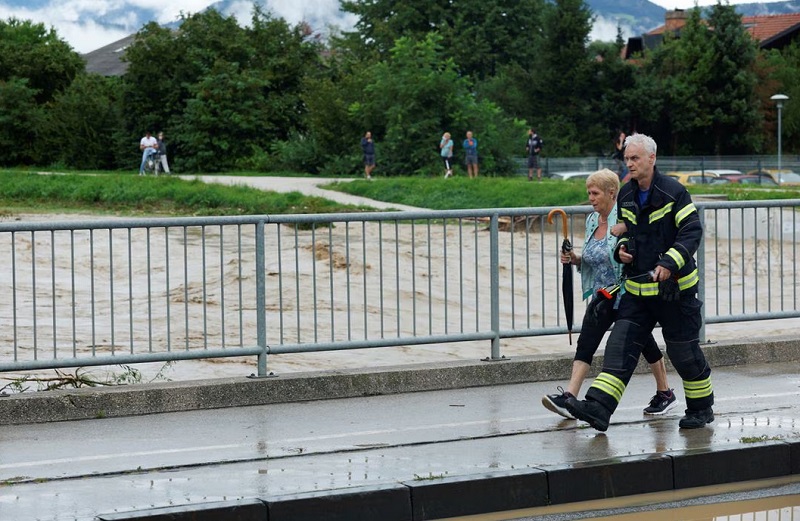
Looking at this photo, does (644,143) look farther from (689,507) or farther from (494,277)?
(494,277)

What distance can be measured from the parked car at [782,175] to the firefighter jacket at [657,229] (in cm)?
4020

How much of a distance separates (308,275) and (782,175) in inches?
1579

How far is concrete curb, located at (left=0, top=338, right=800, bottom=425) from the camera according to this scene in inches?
341

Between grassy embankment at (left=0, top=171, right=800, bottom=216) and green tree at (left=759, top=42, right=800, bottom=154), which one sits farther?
green tree at (left=759, top=42, right=800, bottom=154)

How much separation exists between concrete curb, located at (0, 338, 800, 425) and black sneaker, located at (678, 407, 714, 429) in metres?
2.06

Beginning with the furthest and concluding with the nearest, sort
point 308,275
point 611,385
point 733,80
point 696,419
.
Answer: point 733,80 → point 308,275 → point 696,419 → point 611,385

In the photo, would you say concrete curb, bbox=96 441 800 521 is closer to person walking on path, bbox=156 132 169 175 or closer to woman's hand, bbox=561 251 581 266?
woman's hand, bbox=561 251 581 266

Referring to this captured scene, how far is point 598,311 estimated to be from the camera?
8.30m

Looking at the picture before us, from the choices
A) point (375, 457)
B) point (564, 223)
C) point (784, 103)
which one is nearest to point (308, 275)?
point (564, 223)

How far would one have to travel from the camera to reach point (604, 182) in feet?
27.2

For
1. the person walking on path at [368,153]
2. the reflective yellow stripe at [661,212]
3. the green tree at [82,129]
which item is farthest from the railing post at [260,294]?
the green tree at [82,129]

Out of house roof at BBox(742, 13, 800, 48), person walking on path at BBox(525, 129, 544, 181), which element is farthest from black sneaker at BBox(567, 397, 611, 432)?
house roof at BBox(742, 13, 800, 48)

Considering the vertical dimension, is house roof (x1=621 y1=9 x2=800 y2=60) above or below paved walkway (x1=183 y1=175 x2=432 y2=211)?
above

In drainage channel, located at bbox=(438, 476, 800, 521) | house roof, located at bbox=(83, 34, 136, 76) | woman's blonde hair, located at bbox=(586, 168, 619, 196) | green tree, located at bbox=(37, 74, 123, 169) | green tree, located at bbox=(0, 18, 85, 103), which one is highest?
house roof, located at bbox=(83, 34, 136, 76)
